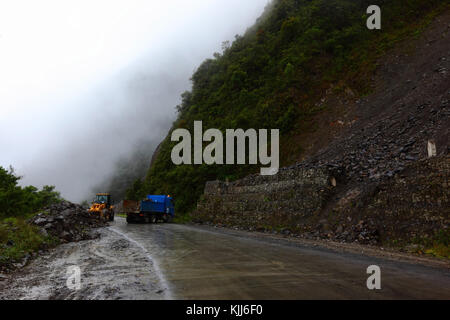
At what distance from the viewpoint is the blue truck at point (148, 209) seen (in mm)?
27797

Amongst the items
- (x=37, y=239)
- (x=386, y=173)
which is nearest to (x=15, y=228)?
(x=37, y=239)

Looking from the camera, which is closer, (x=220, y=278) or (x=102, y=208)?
(x=220, y=278)

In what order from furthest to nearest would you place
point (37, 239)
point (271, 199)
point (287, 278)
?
point (271, 199), point (37, 239), point (287, 278)

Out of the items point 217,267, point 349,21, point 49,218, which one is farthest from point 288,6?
point 217,267

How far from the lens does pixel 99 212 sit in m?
28.0

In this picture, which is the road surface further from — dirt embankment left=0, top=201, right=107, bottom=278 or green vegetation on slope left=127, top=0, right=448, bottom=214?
green vegetation on slope left=127, top=0, right=448, bottom=214

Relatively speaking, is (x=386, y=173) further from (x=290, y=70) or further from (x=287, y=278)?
(x=290, y=70)

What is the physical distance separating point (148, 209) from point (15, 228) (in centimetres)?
1683

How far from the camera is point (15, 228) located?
1186 cm

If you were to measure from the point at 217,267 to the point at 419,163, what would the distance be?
10.4 meters

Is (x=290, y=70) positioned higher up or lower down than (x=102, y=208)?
higher up

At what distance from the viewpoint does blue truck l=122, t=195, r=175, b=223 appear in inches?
1094

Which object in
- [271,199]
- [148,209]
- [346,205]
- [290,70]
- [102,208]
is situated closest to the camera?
[346,205]

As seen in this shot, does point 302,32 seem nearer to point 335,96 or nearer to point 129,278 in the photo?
point 335,96
